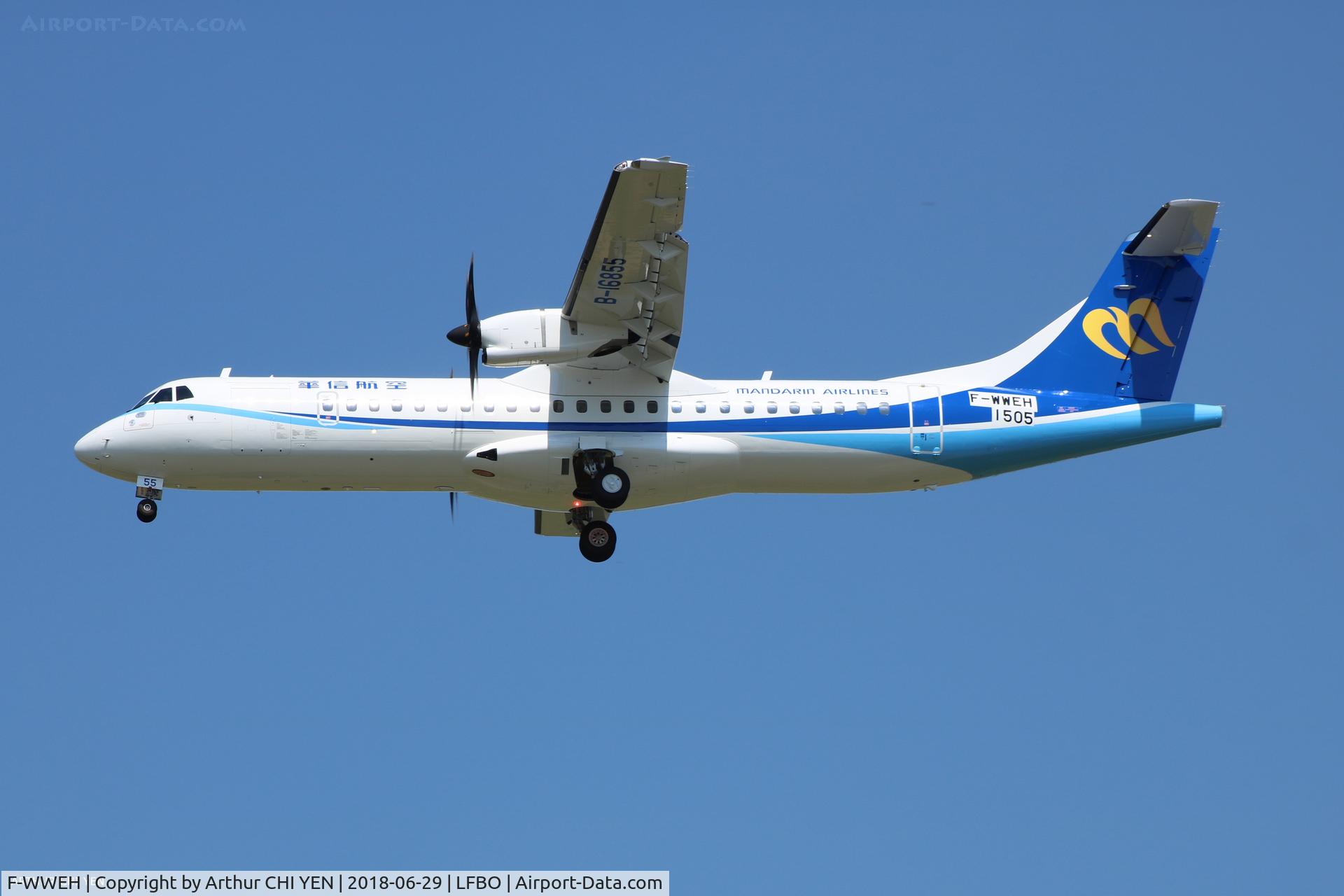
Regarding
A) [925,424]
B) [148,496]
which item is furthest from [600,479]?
[148,496]

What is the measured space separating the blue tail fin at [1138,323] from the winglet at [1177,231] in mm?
10

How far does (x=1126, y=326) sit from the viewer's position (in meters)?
23.9

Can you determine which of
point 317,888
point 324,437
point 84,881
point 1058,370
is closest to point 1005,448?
point 1058,370

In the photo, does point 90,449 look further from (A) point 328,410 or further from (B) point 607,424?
(B) point 607,424

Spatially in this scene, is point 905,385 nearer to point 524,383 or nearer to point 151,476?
point 524,383

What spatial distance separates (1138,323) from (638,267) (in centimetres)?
777

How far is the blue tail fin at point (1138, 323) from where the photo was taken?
23516 millimetres

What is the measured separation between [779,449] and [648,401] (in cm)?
188

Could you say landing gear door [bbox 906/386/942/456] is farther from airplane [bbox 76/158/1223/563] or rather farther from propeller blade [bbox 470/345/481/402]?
propeller blade [bbox 470/345/481/402]

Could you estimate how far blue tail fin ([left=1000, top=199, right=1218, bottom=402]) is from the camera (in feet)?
77.2

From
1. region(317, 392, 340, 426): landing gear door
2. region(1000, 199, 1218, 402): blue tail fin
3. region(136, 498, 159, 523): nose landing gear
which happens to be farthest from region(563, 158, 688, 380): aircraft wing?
region(136, 498, 159, 523): nose landing gear

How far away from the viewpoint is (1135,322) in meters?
23.9

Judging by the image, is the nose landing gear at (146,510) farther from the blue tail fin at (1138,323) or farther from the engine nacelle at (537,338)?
the blue tail fin at (1138,323)

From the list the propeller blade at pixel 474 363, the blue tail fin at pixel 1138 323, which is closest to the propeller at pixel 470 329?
the propeller blade at pixel 474 363
